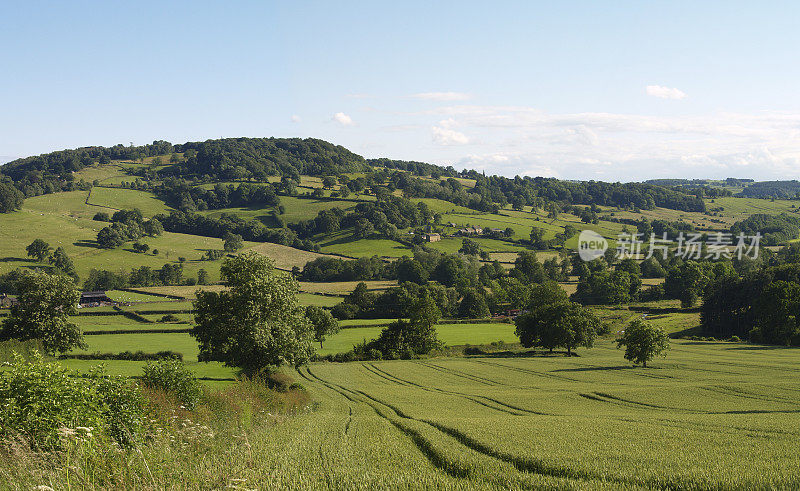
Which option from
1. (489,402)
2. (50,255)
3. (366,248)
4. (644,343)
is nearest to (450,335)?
(644,343)

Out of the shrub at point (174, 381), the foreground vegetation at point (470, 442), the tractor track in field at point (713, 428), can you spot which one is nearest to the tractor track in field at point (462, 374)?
the foreground vegetation at point (470, 442)

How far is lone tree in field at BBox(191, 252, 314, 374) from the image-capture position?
144ft

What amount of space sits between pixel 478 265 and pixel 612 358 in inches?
3676

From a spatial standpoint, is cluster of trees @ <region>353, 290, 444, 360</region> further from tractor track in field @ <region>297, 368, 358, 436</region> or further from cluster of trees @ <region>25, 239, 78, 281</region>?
cluster of trees @ <region>25, 239, 78, 281</region>

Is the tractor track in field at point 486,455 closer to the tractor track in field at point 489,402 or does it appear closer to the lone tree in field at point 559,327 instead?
the tractor track in field at point 489,402

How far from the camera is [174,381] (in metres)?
29.8

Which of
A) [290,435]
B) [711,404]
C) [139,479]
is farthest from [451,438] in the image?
[711,404]

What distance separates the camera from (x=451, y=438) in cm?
2125

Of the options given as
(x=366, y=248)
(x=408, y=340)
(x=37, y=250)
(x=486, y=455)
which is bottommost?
(x=408, y=340)

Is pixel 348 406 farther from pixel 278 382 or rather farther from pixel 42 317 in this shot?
pixel 42 317

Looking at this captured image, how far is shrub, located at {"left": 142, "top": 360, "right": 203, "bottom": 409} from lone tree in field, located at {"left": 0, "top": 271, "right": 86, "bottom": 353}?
4042cm

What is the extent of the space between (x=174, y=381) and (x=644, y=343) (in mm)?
52695

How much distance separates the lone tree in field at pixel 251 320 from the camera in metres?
43.9

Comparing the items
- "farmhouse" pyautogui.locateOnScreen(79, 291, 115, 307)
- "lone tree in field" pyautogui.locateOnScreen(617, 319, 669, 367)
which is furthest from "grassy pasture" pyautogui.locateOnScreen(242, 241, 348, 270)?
"lone tree in field" pyautogui.locateOnScreen(617, 319, 669, 367)
